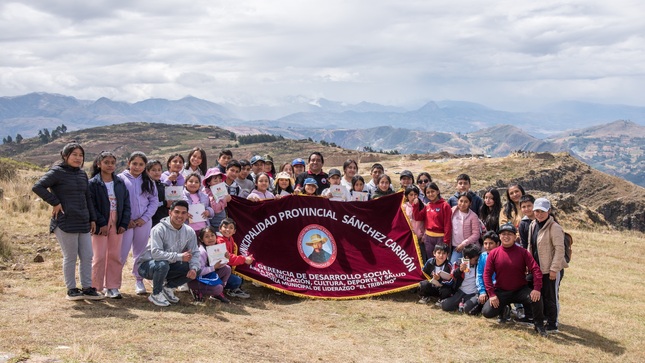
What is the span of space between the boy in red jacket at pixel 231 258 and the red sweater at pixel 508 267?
13.3ft

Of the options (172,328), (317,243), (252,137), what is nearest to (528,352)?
(317,243)

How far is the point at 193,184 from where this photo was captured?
926 cm

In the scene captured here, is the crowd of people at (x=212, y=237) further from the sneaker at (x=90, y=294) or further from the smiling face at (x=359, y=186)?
the smiling face at (x=359, y=186)

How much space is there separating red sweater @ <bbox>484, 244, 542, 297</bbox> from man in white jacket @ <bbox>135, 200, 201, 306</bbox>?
4631mm

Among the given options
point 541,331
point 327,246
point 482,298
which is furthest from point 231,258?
point 541,331

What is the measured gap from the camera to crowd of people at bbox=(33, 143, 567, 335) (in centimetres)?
791

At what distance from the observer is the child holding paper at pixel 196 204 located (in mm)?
9141

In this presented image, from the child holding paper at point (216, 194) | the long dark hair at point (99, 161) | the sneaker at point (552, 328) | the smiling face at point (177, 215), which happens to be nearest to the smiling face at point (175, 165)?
the child holding paper at point (216, 194)

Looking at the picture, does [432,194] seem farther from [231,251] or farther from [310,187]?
[231,251]

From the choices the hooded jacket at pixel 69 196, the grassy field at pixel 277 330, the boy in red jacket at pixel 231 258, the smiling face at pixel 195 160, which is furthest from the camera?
the smiling face at pixel 195 160

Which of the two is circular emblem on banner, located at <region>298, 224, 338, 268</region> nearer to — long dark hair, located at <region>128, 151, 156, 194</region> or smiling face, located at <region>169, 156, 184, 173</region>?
smiling face, located at <region>169, 156, 184, 173</region>

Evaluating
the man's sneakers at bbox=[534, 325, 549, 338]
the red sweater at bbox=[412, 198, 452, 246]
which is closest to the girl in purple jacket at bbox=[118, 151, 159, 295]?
the red sweater at bbox=[412, 198, 452, 246]

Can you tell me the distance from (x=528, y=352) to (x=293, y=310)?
A: 3716 mm

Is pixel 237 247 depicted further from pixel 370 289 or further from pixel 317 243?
pixel 370 289
